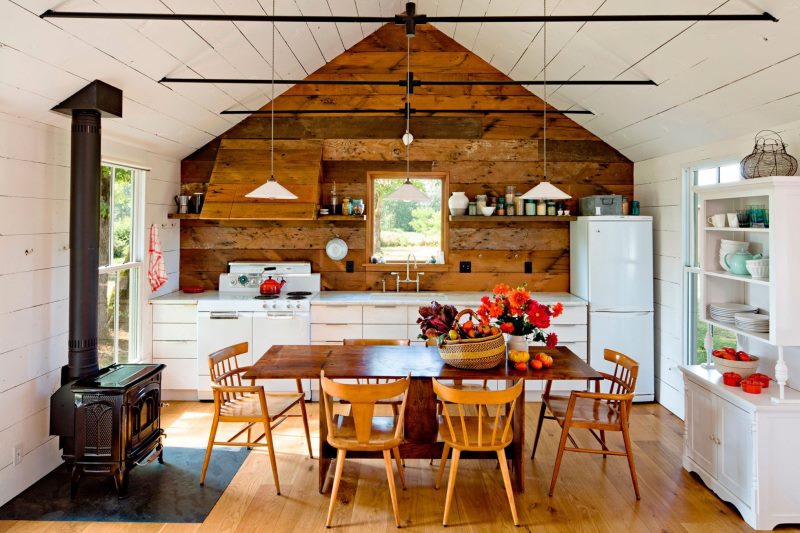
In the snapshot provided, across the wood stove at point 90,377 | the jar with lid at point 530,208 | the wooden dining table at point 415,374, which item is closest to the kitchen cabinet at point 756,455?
the wooden dining table at point 415,374

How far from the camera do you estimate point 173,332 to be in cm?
488

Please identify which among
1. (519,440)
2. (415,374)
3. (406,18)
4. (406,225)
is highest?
(406,18)

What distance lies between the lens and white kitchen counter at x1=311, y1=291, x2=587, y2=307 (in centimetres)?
490

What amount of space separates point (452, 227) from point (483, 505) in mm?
3052

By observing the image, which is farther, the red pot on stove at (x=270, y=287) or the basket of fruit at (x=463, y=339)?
the red pot on stove at (x=270, y=287)

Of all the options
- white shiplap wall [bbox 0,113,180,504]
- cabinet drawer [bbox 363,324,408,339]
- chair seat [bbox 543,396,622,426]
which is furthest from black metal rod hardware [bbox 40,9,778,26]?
cabinet drawer [bbox 363,324,408,339]

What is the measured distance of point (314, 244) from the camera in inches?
218

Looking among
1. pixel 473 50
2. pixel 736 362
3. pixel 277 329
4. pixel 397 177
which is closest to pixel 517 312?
pixel 736 362

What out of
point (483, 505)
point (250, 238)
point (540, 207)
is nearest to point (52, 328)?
point (250, 238)

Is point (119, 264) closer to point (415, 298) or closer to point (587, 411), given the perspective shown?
point (415, 298)

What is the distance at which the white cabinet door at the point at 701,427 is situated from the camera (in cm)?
325

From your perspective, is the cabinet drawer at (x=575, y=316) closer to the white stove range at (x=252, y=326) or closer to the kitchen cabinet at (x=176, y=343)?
the white stove range at (x=252, y=326)

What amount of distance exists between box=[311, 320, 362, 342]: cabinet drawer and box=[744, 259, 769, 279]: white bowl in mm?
3125

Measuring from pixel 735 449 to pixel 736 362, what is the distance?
54 cm
